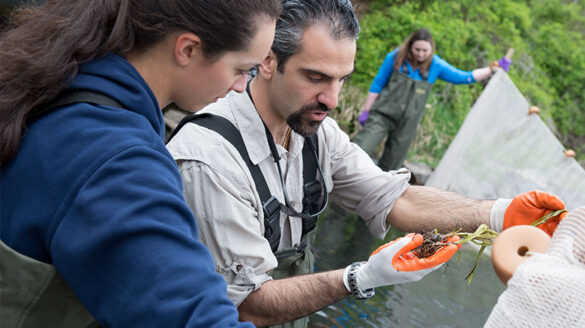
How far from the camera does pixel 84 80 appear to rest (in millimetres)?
1065

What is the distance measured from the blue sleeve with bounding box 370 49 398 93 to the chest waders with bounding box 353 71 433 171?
0.08 meters

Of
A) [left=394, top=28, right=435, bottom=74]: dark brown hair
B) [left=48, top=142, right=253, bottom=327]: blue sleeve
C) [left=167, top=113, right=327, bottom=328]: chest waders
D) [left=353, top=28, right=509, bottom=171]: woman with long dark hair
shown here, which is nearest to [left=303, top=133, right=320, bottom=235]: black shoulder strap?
[left=167, top=113, right=327, bottom=328]: chest waders

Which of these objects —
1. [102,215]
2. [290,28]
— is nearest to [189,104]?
[102,215]

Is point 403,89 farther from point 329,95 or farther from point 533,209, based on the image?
point 533,209

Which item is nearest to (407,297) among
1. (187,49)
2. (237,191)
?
(237,191)

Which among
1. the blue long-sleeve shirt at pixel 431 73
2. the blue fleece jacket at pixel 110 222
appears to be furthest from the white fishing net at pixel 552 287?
the blue long-sleeve shirt at pixel 431 73

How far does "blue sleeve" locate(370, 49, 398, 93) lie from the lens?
20.1 ft

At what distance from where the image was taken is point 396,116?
20.3ft

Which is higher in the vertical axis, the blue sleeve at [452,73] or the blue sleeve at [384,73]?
the blue sleeve at [452,73]

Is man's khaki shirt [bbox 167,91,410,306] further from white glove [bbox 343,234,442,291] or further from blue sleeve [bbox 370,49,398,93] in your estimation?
blue sleeve [bbox 370,49,398,93]

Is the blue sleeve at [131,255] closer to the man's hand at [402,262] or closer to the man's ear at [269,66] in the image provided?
the man's hand at [402,262]

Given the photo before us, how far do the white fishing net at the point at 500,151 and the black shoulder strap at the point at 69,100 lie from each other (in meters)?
5.03

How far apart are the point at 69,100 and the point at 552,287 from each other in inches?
37.3

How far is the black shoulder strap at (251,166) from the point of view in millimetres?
1876
